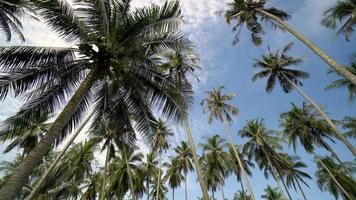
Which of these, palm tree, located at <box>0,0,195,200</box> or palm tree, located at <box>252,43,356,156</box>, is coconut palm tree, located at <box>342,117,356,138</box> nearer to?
palm tree, located at <box>252,43,356,156</box>

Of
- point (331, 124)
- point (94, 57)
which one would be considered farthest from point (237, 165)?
point (94, 57)

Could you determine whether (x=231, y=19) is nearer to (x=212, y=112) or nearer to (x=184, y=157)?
(x=212, y=112)

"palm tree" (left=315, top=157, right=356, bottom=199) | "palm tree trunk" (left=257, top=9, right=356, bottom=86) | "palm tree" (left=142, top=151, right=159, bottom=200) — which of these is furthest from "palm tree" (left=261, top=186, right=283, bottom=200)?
"palm tree trunk" (left=257, top=9, right=356, bottom=86)

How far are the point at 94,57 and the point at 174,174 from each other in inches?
1149

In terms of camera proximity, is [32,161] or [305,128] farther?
[305,128]

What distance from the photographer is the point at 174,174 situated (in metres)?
35.2

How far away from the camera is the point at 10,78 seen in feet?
26.1

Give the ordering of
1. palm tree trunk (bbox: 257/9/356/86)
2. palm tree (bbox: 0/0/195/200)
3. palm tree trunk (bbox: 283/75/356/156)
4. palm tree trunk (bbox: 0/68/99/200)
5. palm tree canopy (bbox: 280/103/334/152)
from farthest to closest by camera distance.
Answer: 1. palm tree canopy (bbox: 280/103/334/152)
2. palm tree trunk (bbox: 283/75/356/156)
3. palm tree trunk (bbox: 257/9/356/86)
4. palm tree (bbox: 0/0/195/200)
5. palm tree trunk (bbox: 0/68/99/200)

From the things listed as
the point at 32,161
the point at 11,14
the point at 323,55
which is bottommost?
the point at 32,161

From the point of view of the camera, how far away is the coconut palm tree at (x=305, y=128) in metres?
28.8

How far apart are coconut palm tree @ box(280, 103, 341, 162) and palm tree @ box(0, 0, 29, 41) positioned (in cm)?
2827

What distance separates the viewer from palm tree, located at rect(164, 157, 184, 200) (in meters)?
34.6

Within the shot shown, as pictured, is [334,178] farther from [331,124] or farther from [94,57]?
[94,57]

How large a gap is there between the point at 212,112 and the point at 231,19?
43.6ft
